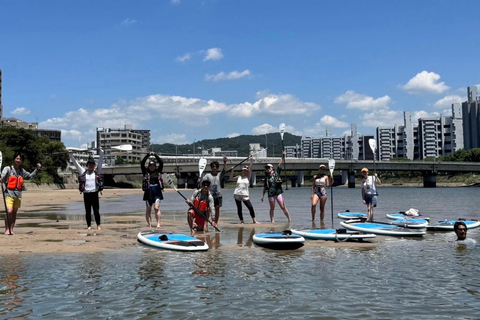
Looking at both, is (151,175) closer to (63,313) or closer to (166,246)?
(166,246)

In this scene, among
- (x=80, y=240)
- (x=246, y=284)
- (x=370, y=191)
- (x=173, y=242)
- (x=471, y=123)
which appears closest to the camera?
(x=246, y=284)

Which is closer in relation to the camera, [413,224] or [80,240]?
[80,240]

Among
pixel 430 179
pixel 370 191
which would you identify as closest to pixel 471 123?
pixel 430 179

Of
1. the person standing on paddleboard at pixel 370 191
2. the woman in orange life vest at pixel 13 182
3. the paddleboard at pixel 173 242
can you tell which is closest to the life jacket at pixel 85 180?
the woman in orange life vest at pixel 13 182

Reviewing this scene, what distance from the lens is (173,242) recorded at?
11.6 m

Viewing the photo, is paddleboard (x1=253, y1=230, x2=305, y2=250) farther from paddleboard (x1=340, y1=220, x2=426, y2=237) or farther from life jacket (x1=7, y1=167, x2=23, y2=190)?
life jacket (x1=7, y1=167, x2=23, y2=190)

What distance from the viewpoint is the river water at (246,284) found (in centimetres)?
663

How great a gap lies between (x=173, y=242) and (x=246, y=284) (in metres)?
3.77

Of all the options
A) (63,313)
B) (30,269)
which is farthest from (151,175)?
(63,313)

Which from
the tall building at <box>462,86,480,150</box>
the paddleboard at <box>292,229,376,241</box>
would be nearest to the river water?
the paddleboard at <box>292,229,376,241</box>

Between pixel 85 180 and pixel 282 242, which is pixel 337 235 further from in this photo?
pixel 85 180

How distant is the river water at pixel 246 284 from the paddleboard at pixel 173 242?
0.21 meters

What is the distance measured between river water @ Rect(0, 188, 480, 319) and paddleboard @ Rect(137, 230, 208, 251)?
0.70 feet

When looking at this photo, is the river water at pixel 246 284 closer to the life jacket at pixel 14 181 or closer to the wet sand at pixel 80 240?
the wet sand at pixel 80 240
